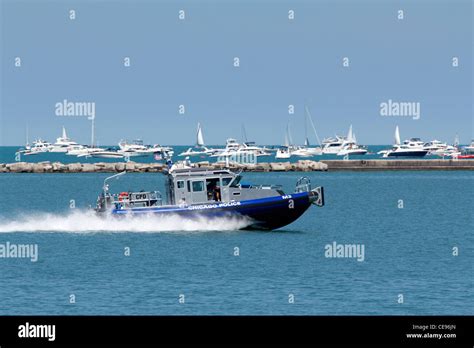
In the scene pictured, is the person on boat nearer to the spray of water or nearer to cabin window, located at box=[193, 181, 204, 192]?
cabin window, located at box=[193, 181, 204, 192]

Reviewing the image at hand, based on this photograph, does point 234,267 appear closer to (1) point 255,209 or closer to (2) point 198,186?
(1) point 255,209

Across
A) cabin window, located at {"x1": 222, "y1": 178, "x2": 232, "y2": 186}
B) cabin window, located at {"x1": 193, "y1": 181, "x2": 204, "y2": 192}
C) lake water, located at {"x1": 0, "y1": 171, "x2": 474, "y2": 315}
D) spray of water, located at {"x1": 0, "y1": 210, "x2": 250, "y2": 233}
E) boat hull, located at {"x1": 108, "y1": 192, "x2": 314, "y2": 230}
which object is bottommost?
lake water, located at {"x1": 0, "y1": 171, "x2": 474, "y2": 315}

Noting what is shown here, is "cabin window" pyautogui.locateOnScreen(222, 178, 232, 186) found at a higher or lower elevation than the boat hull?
higher

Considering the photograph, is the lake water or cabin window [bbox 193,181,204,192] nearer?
the lake water

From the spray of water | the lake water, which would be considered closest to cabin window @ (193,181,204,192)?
the spray of water

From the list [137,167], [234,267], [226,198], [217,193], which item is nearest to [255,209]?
[226,198]

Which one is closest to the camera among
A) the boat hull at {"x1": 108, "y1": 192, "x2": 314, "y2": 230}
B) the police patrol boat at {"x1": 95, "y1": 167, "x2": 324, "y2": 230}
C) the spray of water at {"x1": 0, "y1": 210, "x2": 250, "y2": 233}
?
the police patrol boat at {"x1": 95, "y1": 167, "x2": 324, "y2": 230}

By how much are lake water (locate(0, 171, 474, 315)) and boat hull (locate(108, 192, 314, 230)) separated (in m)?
0.81

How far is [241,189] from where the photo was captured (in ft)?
177

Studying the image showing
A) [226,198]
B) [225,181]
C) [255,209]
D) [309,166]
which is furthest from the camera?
[309,166]

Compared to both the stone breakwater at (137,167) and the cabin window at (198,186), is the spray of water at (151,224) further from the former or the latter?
the stone breakwater at (137,167)

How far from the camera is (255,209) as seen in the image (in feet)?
179

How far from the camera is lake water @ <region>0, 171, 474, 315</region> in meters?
36.5

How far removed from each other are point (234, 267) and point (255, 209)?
31.4 feet
